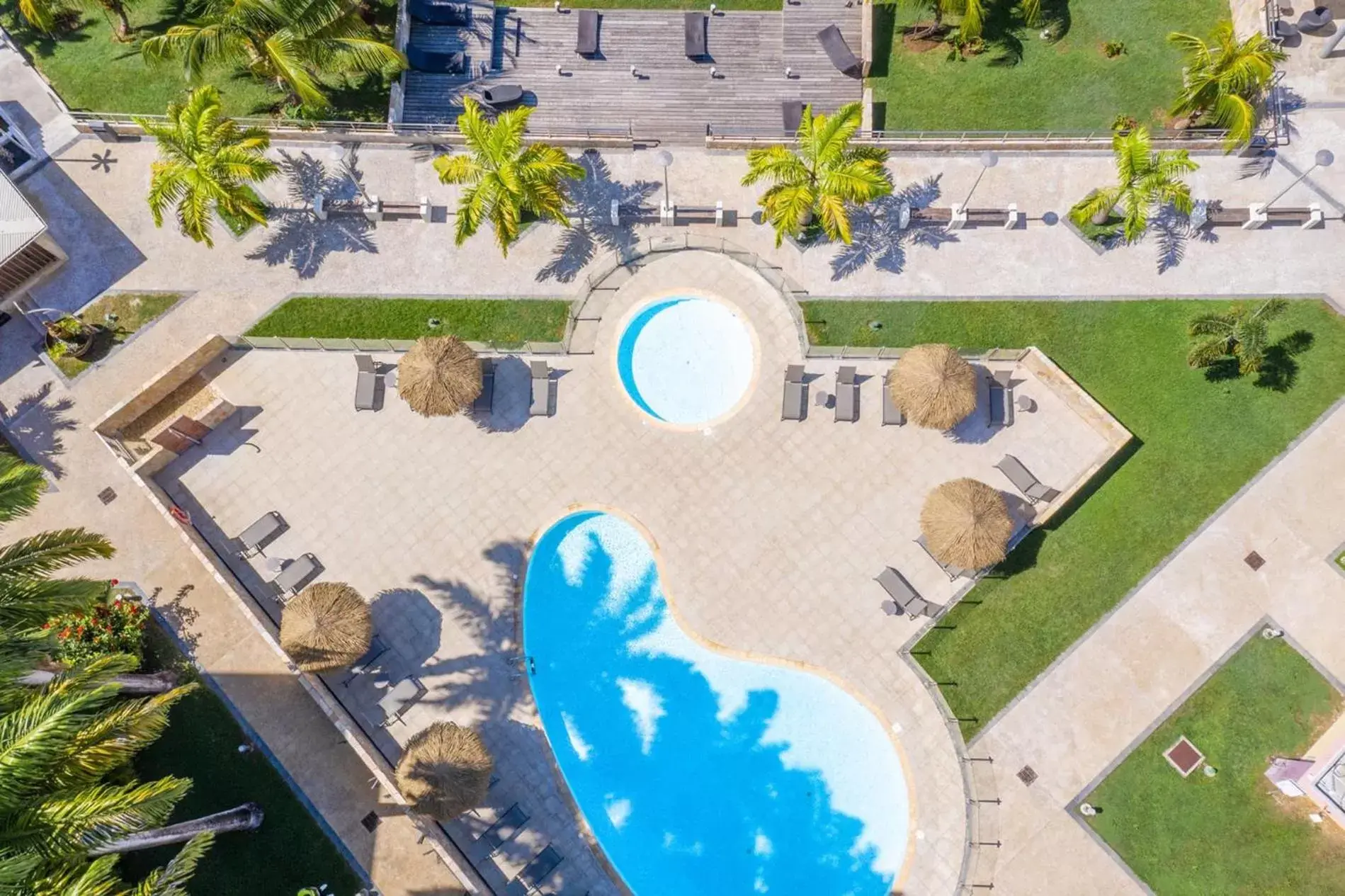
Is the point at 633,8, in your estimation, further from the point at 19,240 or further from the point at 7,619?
the point at 7,619

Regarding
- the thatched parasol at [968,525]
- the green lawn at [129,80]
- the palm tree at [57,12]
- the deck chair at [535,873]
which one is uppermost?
the palm tree at [57,12]

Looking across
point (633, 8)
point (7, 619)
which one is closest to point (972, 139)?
point (633, 8)

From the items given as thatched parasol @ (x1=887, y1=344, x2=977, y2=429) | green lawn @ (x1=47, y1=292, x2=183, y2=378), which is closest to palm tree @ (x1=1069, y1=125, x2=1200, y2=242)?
thatched parasol @ (x1=887, y1=344, x2=977, y2=429)

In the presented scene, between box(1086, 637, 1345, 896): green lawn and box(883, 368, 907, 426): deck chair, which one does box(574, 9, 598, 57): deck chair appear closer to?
box(883, 368, 907, 426): deck chair

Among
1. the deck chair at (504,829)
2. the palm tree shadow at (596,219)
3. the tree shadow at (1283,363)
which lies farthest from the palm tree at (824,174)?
the deck chair at (504,829)

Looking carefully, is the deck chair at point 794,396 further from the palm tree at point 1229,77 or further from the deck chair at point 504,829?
the palm tree at point 1229,77

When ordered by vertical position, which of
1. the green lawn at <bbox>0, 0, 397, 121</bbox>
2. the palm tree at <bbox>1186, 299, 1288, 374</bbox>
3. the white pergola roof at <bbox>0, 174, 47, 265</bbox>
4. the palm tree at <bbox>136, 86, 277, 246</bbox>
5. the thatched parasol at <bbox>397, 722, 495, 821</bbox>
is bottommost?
the thatched parasol at <bbox>397, 722, 495, 821</bbox>
